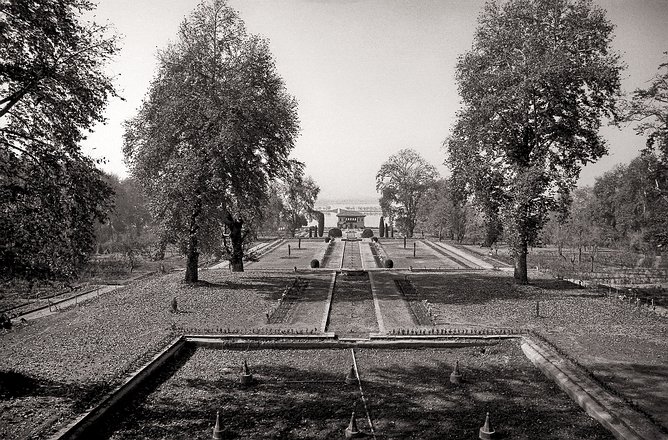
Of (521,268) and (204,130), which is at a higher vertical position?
(204,130)

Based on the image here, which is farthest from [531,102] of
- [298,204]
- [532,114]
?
[298,204]

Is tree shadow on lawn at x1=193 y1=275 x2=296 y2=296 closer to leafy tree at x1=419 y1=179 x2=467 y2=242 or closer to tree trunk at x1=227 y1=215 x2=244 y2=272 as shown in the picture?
tree trunk at x1=227 y1=215 x2=244 y2=272

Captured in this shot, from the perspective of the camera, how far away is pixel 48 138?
13.3 metres

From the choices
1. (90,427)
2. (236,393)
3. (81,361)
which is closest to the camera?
(90,427)

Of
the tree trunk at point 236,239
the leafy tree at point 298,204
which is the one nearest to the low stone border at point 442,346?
the tree trunk at point 236,239

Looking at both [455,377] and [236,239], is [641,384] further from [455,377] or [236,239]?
[236,239]

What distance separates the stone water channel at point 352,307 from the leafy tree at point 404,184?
42654 mm

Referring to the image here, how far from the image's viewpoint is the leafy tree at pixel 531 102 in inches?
990

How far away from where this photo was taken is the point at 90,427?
10.9m

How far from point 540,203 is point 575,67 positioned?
7.06 m

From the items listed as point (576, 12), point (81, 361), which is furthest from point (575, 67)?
point (81, 361)

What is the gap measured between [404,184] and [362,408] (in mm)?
64218

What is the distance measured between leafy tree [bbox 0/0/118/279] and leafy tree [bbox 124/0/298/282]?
10.8 m

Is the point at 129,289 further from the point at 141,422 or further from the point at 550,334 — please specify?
the point at 550,334
